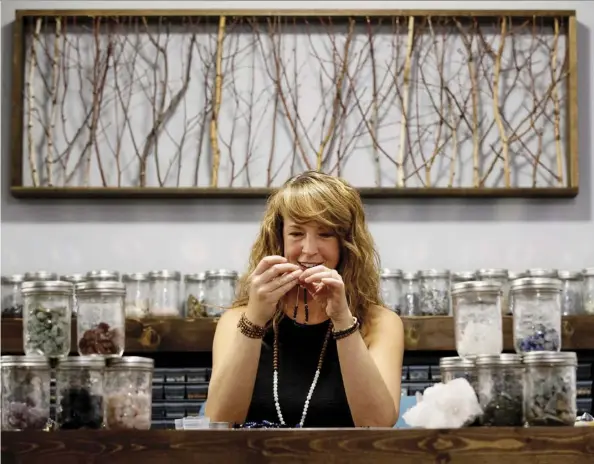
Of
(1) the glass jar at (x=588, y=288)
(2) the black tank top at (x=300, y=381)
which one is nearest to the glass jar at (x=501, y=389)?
(2) the black tank top at (x=300, y=381)

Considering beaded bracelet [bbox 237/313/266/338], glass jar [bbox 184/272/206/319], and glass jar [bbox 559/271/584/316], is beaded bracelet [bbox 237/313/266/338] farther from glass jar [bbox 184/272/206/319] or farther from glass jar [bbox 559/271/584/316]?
glass jar [bbox 559/271/584/316]

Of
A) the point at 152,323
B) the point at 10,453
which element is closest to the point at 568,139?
the point at 152,323

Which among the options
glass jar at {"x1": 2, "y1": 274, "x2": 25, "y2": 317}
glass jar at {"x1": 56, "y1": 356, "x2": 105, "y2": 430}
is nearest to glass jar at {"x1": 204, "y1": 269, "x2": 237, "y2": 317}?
glass jar at {"x1": 2, "y1": 274, "x2": 25, "y2": 317}

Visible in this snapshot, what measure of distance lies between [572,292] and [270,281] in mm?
1791

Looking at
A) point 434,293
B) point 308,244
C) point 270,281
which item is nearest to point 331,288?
point 270,281

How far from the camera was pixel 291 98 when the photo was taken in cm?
380

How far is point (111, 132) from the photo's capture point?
3805mm

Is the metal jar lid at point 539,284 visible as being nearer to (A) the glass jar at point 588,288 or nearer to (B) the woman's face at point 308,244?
(B) the woman's face at point 308,244

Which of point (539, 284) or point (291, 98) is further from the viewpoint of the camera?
point (291, 98)

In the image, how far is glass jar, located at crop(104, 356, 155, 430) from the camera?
158 centimetres

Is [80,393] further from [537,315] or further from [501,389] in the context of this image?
[537,315]

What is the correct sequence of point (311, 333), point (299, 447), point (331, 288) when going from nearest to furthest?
point (299, 447)
point (331, 288)
point (311, 333)

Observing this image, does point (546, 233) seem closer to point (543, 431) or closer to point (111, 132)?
point (111, 132)

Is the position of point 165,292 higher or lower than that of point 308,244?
lower
